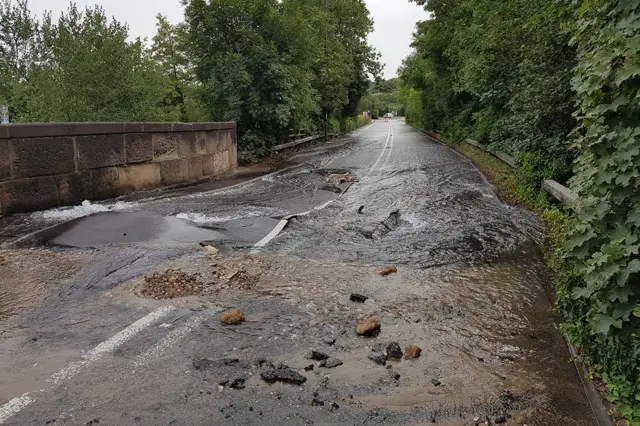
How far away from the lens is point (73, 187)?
9742mm

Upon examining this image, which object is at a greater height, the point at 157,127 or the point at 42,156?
the point at 157,127

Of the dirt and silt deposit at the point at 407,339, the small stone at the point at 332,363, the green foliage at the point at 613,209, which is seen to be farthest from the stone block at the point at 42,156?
the green foliage at the point at 613,209

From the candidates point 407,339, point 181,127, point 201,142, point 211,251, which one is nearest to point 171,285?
point 211,251

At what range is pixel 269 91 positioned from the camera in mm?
19062

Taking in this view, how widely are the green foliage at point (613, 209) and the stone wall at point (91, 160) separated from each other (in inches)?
324

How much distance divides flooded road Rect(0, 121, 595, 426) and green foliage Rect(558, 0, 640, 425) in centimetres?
43

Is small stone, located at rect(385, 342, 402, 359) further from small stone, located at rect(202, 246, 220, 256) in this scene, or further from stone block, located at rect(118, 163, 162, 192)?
stone block, located at rect(118, 163, 162, 192)

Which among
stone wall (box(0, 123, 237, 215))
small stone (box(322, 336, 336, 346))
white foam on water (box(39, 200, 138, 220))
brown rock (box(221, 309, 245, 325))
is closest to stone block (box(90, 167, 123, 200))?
stone wall (box(0, 123, 237, 215))

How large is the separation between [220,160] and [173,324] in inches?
458

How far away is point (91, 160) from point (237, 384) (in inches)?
310

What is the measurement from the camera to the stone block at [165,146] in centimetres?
1223

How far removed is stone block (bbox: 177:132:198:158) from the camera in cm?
1333

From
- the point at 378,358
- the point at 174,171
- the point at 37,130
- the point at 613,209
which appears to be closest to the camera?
the point at 613,209

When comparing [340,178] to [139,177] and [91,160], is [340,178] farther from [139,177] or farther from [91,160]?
[91,160]
